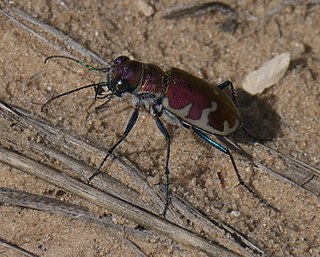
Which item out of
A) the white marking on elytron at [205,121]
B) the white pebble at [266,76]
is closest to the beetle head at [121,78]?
the white marking on elytron at [205,121]

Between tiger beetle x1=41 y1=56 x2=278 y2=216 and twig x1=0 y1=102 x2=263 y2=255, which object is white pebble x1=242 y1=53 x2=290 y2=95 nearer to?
tiger beetle x1=41 y1=56 x2=278 y2=216

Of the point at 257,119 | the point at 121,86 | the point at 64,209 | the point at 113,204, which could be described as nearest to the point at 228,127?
the point at 257,119

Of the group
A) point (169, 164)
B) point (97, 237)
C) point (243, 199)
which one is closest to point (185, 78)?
point (169, 164)

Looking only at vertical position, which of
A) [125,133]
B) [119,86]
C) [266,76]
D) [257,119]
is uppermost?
[266,76]

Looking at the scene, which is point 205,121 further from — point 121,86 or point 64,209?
point 64,209

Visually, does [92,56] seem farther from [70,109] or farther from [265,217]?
[265,217]

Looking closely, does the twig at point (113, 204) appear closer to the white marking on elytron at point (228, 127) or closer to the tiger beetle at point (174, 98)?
the tiger beetle at point (174, 98)
